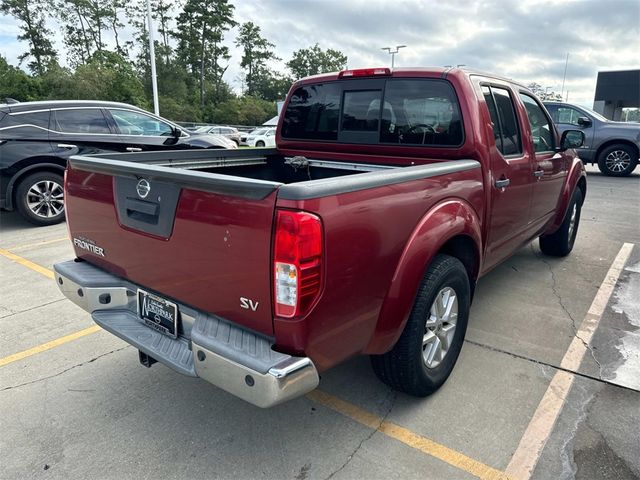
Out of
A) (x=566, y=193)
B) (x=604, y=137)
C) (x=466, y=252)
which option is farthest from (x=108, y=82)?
(x=466, y=252)

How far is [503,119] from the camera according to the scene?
3.49m

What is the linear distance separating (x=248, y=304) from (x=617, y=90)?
39004mm

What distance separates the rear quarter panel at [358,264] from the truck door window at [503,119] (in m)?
1.21

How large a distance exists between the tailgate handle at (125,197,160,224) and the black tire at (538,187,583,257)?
182 inches

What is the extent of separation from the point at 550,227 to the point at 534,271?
20.3 inches

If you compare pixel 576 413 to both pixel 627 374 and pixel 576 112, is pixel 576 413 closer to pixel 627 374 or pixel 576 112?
pixel 627 374

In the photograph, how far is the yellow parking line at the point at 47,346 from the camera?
10.7 ft

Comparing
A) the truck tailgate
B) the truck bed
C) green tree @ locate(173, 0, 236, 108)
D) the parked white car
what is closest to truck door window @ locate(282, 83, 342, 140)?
the truck bed

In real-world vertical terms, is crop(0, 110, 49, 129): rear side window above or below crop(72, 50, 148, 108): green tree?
below

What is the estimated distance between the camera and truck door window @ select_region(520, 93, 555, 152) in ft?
13.3

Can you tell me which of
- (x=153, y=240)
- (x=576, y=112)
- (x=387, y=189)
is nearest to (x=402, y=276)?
(x=387, y=189)

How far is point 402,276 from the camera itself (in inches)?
88.3

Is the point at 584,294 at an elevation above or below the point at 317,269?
below

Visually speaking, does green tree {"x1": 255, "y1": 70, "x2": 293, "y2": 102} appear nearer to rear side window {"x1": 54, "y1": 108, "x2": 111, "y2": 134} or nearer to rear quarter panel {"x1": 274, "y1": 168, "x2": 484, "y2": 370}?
rear side window {"x1": 54, "y1": 108, "x2": 111, "y2": 134}
